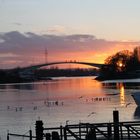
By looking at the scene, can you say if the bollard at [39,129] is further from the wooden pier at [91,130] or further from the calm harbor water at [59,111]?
the calm harbor water at [59,111]

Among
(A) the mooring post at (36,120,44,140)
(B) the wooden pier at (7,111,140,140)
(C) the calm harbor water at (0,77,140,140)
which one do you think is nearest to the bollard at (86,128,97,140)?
(B) the wooden pier at (7,111,140,140)

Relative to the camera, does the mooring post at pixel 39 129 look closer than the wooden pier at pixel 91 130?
No

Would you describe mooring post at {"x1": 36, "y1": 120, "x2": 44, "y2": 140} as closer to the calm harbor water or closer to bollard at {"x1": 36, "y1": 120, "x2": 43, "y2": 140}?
bollard at {"x1": 36, "y1": 120, "x2": 43, "y2": 140}

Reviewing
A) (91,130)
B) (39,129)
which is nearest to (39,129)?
(39,129)

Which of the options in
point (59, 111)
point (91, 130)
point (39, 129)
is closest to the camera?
point (91, 130)

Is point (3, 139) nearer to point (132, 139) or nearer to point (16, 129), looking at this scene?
point (16, 129)

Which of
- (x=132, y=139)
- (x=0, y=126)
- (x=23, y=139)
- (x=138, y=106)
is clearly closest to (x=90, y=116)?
(x=0, y=126)

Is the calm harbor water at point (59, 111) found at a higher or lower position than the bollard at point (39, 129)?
higher

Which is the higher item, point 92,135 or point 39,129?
point 39,129

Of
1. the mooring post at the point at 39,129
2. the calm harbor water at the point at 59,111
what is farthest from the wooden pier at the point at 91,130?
the calm harbor water at the point at 59,111

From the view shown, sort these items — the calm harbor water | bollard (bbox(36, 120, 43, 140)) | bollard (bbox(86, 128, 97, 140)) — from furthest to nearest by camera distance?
the calm harbor water, bollard (bbox(36, 120, 43, 140)), bollard (bbox(86, 128, 97, 140))

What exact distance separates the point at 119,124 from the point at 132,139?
277cm

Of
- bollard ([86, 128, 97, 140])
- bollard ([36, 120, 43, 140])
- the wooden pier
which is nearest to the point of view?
the wooden pier

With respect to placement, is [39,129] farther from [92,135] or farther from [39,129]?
[92,135]
